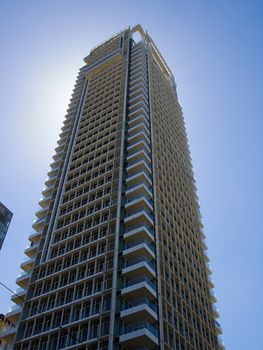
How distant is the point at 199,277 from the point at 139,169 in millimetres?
16464

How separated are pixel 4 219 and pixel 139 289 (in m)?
36.9

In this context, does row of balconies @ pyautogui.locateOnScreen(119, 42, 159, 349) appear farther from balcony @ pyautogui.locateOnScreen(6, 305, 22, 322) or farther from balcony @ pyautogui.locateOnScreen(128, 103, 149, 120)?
balcony @ pyautogui.locateOnScreen(6, 305, 22, 322)

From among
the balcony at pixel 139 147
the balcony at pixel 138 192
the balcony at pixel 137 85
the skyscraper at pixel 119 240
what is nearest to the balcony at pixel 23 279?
the skyscraper at pixel 119 240

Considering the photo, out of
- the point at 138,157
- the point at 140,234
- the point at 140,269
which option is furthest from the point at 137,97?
the point at 140,269

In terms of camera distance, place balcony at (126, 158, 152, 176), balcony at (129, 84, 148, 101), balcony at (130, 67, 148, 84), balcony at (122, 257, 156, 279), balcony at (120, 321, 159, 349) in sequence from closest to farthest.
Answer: balcony at (120, 321, 159, 349) < balcony at (122, 257, 156, 279) < balcony at (126, 158, 152, 176) < balcony at (129, 84, 148, 101) < balcony at (130, 67, 148, 84)

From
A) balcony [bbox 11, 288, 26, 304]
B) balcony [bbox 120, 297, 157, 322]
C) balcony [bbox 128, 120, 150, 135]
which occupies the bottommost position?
balcony [bbox 120, 297, 157, 322]

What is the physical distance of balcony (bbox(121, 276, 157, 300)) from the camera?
4203 centimetres

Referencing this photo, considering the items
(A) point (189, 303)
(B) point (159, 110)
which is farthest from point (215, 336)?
(B) point (159, 110)

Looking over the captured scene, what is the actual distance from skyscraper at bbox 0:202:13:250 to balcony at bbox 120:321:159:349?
35.3m

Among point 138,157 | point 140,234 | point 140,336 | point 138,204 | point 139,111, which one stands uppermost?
point 139,111

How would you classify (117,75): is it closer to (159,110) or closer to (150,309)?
(159,110)

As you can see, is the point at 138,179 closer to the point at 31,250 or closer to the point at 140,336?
the point at 31,250

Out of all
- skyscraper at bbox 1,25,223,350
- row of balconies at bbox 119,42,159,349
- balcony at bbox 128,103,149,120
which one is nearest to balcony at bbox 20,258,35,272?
skyscraper at bbox 1,25,223,350

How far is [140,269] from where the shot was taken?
43969mm
